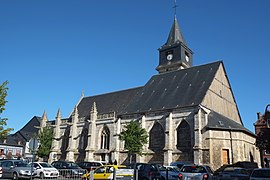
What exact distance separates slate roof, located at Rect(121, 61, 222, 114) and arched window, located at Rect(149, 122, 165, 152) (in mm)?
2305

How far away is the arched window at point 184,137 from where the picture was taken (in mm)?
28108

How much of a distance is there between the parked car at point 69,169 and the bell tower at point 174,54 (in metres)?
27.1

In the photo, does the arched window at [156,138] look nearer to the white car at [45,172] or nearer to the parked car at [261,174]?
the white car at [45,172]

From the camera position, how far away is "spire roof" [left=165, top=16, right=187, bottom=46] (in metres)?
48.0

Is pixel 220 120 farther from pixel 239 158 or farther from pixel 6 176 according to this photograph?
pixel 6 176

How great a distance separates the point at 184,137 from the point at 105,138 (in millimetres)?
12266

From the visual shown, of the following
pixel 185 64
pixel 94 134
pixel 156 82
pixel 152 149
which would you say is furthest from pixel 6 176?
pixel 185 64

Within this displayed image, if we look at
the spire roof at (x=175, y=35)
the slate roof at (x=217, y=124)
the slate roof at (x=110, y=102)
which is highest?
the spire roof at (x=175, y=35)

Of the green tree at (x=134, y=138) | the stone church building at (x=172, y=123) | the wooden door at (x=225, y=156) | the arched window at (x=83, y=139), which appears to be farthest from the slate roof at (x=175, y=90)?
the arched window at (x=83, y=139)

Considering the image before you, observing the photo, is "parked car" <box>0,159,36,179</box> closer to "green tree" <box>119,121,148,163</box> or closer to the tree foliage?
"green tree" <box>119,121,148,163</box>

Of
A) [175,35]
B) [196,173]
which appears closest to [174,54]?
Result: [175,35]

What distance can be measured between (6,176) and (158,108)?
59.6 ft

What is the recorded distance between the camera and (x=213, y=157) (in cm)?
2608

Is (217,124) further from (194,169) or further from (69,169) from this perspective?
(69,169)
